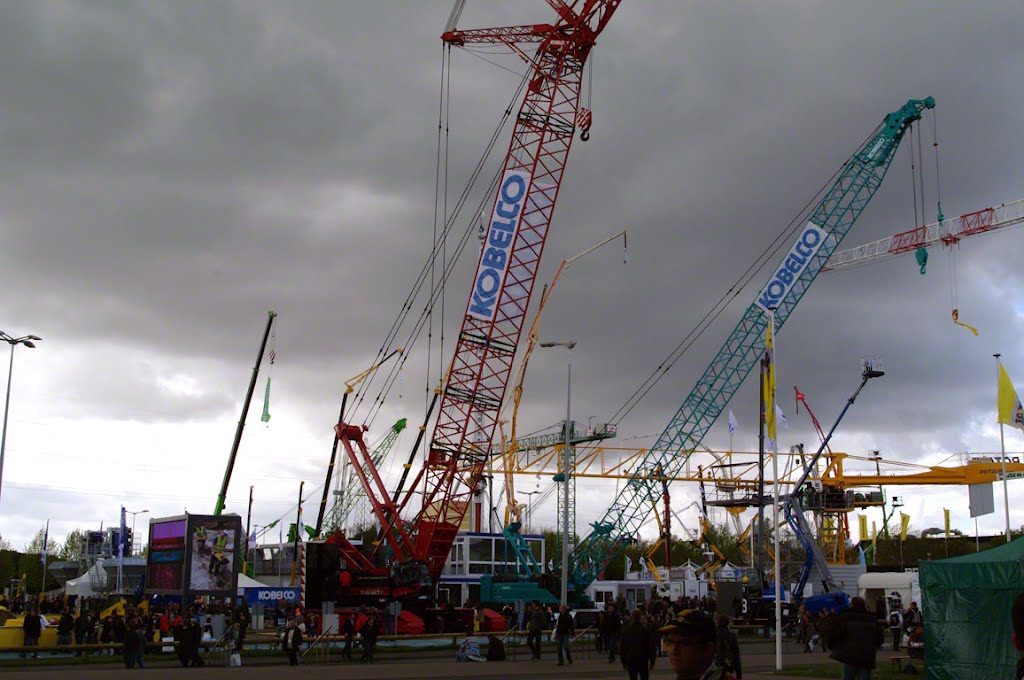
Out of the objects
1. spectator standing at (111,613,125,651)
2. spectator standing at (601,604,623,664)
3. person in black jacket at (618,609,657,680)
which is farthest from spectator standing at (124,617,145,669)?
person in black jacket at (618,609,657,680)

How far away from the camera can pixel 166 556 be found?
110 feet

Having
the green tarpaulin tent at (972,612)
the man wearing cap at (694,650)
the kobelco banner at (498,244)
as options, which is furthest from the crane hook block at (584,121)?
the man wearing cap at (694,650)

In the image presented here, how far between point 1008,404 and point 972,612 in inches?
861

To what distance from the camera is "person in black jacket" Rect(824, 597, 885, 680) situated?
14.5 metres

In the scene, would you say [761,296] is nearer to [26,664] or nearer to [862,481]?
[862,481]

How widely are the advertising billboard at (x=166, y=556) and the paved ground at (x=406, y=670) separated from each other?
386 cm

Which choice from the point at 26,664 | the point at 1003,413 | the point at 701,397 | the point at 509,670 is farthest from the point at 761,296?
the point at 26,664

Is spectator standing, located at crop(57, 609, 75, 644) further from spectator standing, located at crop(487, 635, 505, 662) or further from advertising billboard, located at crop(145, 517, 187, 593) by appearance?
spectator standing, located at crop(487, 635, 505, 662)

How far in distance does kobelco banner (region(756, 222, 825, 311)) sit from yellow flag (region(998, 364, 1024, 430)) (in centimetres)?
2742

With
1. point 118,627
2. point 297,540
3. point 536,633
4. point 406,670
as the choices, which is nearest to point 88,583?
point 297,540

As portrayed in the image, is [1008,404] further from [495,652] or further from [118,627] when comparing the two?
[118,627]

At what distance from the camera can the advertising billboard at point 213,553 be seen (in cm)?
3234

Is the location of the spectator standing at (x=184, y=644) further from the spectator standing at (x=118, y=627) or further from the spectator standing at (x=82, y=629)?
the spectator standing at (x=82, y=629)

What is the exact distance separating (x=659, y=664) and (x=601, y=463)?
60.0m
